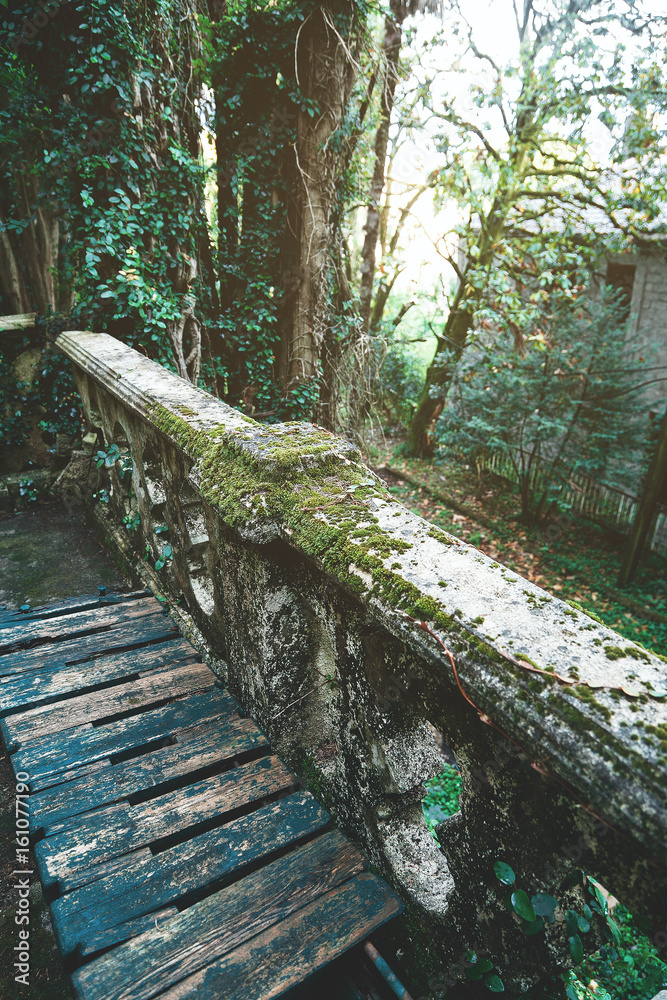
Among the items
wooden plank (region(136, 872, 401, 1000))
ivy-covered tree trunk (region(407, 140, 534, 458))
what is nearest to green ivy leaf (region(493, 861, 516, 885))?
wooden plank (region(136, 872, 401, 1000))

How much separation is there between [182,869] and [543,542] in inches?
371

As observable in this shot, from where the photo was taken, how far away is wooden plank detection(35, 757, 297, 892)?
145 centimetres

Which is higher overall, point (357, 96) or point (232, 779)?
point (357, 96)

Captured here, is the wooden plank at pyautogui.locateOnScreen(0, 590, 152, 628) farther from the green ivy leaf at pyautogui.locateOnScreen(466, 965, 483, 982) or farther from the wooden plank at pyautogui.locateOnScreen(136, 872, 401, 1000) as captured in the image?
the green ivy leaf at pyautogui.locateOnScreen(466, 965, 483, 982)

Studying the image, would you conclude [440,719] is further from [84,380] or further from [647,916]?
[84,380]

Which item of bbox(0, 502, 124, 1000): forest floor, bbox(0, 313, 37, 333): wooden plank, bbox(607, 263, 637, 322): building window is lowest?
bbox(0, 502, 124, 1000): forest floor

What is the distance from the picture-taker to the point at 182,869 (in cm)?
144

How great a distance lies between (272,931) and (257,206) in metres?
6.20

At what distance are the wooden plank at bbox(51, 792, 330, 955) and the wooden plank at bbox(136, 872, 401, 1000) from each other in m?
0.18

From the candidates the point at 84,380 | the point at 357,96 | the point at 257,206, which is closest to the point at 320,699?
the point at 84,380

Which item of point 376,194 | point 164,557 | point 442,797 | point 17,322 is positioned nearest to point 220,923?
point 164,557

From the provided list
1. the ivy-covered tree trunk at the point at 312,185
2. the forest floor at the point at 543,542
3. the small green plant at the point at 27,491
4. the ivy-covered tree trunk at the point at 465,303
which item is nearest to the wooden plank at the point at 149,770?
the small green plant at the point at 27,491

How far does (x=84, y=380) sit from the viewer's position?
398 cm

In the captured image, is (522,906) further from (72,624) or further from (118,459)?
(118,459)
